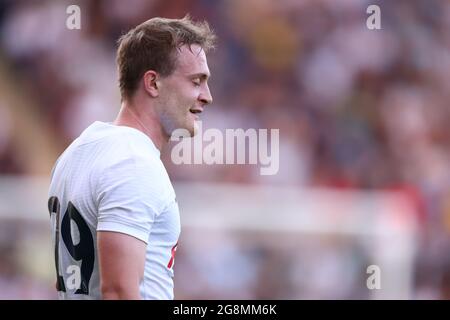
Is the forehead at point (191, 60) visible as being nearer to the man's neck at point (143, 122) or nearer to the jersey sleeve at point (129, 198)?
the man's neck at point (143, 122)

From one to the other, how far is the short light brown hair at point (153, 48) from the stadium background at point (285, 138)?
2836 mm

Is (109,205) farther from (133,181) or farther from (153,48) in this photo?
(153,48)

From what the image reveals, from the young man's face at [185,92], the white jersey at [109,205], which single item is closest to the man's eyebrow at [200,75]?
the young man's face at [185,92]

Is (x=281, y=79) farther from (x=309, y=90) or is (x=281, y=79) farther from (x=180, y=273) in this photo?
(x=180, y=273)

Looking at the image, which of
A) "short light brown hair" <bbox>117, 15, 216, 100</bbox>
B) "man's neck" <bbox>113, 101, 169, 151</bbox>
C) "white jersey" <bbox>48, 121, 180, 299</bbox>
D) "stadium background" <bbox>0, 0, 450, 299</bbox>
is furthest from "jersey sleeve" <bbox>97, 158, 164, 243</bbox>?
"stadium background" <bbox>0, 0, 450, 299</bbox>

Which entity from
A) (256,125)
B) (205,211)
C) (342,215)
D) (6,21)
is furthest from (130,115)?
(6,21)

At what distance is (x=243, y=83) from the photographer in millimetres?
6660

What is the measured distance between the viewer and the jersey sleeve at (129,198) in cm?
229

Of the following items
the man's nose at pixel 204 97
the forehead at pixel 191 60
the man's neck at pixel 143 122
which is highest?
the forehead at pixel 191 60

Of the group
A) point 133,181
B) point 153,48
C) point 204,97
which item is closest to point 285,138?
point 204,97

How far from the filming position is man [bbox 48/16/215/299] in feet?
7.49

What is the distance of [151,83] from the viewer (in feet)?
8.73

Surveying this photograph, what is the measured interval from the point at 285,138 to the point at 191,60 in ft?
12.1

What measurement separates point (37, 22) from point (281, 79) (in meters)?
1.86
